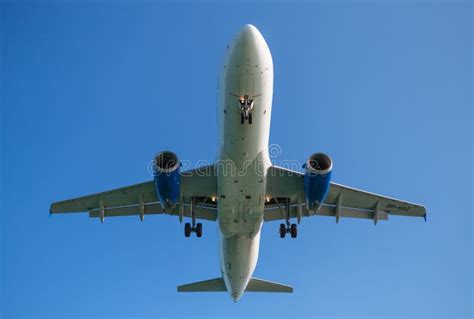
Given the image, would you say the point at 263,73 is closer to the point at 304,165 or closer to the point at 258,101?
the point at 258,101

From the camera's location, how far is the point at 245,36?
1838cm

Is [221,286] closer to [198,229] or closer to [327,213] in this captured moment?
[198,229]

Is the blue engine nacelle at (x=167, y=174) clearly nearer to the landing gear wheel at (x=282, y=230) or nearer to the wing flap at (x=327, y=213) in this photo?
the landing gear wheel at (x=282, y=230)

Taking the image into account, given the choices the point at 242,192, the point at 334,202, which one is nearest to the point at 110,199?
the point at 242,192

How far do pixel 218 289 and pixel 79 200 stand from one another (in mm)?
8524

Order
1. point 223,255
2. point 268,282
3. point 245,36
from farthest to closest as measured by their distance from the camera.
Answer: point 268,282 → point 223,255 → point 245,36

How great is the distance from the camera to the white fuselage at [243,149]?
725 inches

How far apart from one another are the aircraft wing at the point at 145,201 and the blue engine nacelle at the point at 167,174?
5.46 feet

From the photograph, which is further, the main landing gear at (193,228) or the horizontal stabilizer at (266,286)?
the horizontal stabilizer at (266,286)

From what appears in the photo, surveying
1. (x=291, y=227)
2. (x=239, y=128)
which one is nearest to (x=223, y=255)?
(x=291, y=227)

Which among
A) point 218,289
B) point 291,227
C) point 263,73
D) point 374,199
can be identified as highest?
point 263,73

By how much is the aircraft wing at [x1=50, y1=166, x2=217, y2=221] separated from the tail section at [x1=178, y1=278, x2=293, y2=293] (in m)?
4.05

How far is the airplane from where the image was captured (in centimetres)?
1878

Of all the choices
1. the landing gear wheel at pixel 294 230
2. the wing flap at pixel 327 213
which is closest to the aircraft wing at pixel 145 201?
the wing flap at pixel 327 213
